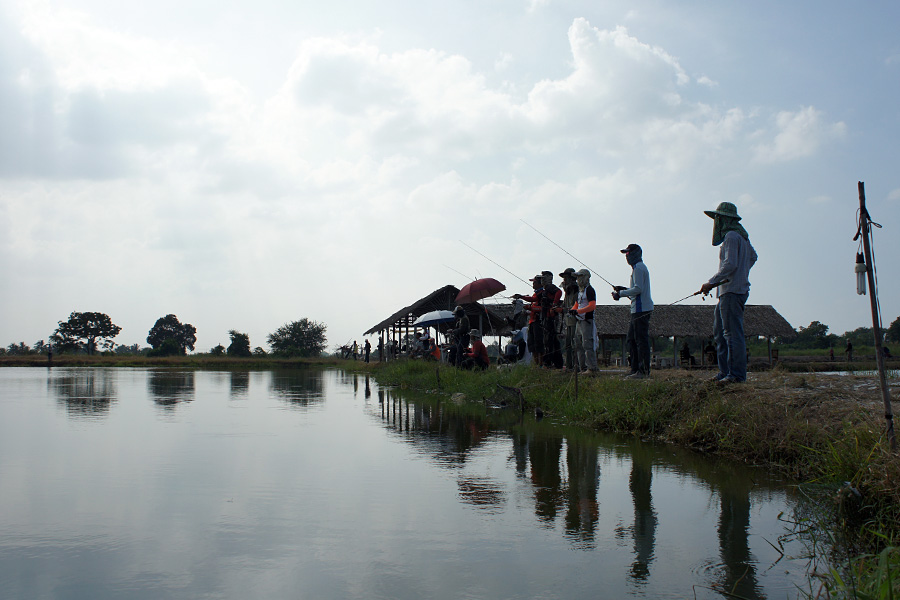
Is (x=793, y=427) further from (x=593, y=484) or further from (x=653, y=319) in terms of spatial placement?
(x=653, y=319)

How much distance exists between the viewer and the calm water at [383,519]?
2779 millimetres

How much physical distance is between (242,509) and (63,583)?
4.15 ft

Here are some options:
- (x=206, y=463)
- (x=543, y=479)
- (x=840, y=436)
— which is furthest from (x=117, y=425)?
(x=840, y=436)

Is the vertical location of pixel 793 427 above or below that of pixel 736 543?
above

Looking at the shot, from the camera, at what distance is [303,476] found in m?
4.96

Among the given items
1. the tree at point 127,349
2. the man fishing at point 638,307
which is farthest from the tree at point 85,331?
the man fishing at point 638,307

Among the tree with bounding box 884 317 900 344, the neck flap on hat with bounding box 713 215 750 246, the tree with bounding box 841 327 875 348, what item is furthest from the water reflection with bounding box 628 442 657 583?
the tree with bounding box 884 317 900 344

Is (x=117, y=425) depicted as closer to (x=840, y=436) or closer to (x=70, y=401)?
(x=70, y=401)

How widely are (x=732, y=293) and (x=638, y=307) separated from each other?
1917 mm

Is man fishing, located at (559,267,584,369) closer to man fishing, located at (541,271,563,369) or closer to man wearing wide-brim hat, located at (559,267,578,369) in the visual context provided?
man wearing wide-brim hat, located at (559,267,578,369)

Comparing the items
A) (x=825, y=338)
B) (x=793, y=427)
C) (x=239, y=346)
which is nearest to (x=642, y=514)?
(x=793, y=427)

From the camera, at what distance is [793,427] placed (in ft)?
16.2

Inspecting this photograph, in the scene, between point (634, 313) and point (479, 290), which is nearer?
point (634, 313)

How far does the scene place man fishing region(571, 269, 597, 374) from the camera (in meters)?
9.40
